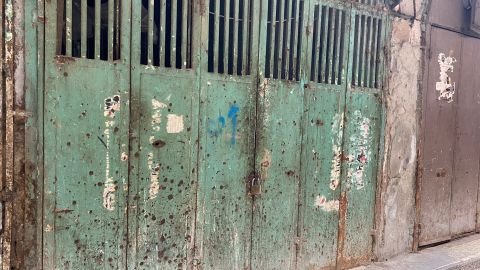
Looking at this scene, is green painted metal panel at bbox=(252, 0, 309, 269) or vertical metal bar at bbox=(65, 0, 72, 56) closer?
vertical metal bar at bbox=(65, 0, 72, 56)

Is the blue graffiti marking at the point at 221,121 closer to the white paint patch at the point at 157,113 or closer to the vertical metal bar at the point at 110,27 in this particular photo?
the white paint patch at the point at 157,113

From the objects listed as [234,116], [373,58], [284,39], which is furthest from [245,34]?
[373,58]

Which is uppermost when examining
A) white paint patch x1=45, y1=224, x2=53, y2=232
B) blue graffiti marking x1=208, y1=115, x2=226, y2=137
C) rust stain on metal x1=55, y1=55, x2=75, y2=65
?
rust stain on metal x1=55, y1=55, x2=75, y2=65

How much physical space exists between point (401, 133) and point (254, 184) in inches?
84.8

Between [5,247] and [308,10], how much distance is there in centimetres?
302

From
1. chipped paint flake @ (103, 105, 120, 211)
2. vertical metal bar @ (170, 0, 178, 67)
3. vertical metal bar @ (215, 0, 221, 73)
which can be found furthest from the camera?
vertical metal bar @ (215, 0, 221, 73)

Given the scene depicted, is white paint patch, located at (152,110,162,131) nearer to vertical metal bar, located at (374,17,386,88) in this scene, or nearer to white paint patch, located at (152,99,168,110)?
white paint patch, located at (152,99,168,110)

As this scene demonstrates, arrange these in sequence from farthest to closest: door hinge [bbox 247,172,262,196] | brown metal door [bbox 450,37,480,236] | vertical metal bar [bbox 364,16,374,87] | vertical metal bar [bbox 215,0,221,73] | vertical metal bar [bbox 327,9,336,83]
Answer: brown metal door [bbox 450,37,480,236] < vertical metal bar [bbox 364,16,374,87] < vertical metal bar [bbox 327,9,336,83] < door hinge [bbox 247,172,262,196] < vertical metal bar [bbox 215,0,221,73]

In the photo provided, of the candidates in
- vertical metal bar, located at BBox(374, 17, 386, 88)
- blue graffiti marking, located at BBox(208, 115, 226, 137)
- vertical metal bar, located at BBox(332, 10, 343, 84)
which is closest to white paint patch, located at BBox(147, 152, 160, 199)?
blue graffiti marking, located at BBox(208, 115, 226, 137)

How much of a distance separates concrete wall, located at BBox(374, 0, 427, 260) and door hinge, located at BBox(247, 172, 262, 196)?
1.73 m

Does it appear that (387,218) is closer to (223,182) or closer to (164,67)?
(223,182)

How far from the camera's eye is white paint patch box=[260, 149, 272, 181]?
3.69 meters

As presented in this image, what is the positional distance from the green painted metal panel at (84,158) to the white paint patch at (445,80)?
4.01 meters

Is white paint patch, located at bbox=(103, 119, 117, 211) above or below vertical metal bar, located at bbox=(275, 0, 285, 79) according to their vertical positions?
below
